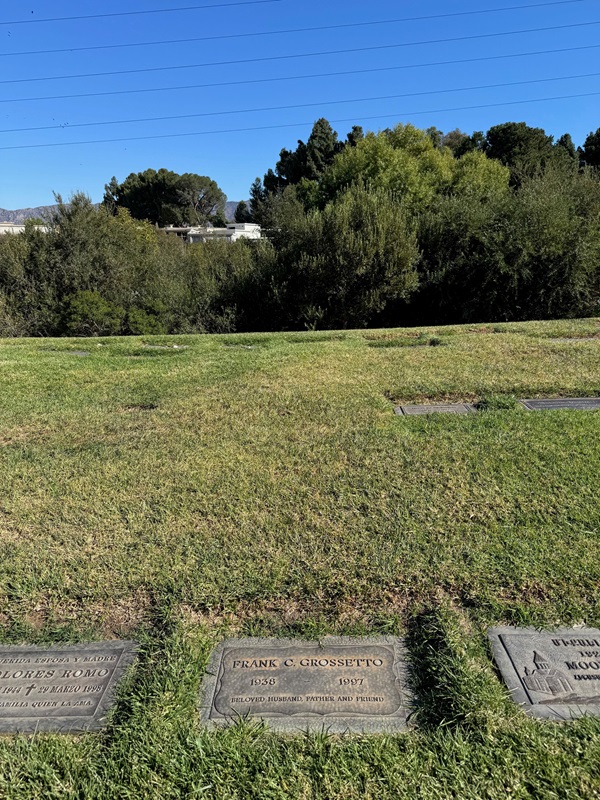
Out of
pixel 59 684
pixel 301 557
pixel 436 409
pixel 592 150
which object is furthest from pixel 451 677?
pixel 592 150

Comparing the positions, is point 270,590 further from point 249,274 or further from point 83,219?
point 83,219

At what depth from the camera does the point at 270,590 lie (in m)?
2.21

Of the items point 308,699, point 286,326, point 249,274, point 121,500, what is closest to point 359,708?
point 308,699

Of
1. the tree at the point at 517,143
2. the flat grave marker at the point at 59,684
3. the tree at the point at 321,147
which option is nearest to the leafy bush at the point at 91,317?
the flat grave marker at the point at 59,684

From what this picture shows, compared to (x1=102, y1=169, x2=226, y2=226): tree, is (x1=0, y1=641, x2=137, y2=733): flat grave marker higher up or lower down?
lower down

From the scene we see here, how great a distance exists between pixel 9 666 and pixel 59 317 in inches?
435

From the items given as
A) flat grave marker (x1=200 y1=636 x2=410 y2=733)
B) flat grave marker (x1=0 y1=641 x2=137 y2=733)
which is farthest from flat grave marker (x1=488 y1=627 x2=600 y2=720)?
flat grave marker (x1=0 y1=641 x2=137 y2=733)

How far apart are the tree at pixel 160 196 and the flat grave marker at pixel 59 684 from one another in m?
60.0

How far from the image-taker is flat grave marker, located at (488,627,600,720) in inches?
64.4

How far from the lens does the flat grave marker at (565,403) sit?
171 inches

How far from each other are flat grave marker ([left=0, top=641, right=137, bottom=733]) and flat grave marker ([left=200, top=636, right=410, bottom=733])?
0.35 metres

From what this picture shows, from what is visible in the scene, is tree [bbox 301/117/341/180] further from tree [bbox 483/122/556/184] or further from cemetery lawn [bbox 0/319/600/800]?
cemetery lawn [bbox 0/319/600/800]

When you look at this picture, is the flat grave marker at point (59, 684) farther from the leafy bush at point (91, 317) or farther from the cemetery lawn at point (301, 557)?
the leafy bush at point (91, 317)

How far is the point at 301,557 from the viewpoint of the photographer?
7.92 ft
